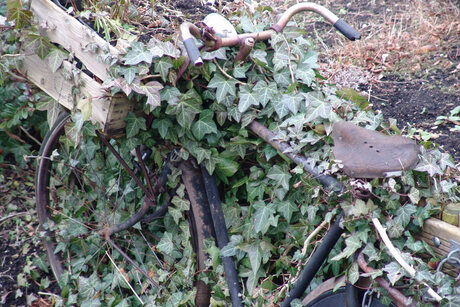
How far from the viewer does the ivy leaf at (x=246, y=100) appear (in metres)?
2.17

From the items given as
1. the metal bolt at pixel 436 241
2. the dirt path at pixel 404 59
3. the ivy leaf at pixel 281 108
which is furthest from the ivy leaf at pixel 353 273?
the dirt path at pixel 404 59

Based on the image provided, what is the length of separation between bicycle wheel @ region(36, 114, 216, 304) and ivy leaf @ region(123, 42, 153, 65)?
22.9 inches

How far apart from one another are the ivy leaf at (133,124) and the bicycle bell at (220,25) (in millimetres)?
541

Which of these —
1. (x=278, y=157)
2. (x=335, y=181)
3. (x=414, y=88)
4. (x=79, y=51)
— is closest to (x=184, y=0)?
(x=79, y=51)

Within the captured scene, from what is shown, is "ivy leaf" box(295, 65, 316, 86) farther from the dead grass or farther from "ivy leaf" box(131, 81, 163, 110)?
the dead grass

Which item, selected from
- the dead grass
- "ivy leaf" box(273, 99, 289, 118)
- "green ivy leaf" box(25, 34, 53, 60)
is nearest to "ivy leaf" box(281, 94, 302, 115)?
"ivy leaf" box(273, 99, 289, 118)

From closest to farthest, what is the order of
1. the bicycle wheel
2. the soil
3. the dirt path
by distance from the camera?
1. the bicycle wheel
2. the soil
3. the dirt path

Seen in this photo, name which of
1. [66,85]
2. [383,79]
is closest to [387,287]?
[66,85]

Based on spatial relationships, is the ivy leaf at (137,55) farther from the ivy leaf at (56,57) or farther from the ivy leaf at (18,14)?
the ivy leaf at (18,14)

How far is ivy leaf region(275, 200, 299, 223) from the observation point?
7.06 feet

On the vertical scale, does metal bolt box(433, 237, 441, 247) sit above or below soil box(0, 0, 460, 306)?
above

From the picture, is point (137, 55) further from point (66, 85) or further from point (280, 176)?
point (280, 176)

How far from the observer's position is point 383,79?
3746 mm

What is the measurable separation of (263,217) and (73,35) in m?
1.23
